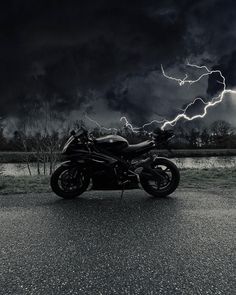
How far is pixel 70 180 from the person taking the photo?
6.33m

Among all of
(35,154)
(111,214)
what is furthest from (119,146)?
(35,154)

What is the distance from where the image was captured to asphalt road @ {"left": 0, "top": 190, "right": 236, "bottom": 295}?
2705mm

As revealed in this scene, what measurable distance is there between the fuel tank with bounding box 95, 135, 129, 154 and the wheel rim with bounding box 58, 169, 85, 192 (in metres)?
0.61

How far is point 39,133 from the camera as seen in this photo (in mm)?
28141

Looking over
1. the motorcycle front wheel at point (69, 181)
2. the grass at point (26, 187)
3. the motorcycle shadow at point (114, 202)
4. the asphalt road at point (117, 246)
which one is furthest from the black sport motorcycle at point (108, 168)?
the grass at point (26, 187)

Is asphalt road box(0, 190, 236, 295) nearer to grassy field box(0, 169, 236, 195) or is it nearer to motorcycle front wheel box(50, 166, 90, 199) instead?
motorcycle front wheel box(50, 166, 90, 199)

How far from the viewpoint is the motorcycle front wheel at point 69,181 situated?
6.21 m

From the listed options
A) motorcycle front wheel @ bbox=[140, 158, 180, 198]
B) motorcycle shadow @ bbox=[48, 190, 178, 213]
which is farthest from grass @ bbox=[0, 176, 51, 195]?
motorcycle front wheel @ bbox=[140, 158, 180, 198]

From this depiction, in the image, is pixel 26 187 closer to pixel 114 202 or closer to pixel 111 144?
pixel 111 144

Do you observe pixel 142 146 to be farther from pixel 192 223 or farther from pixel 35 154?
pixel 35 154

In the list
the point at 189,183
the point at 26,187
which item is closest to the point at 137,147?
the point at 189,183

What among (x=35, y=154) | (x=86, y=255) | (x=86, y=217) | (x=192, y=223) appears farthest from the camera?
(x=35, y=154)

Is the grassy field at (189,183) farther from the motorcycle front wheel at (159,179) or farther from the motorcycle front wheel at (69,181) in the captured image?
the motorcycle front wheel at (159,179)

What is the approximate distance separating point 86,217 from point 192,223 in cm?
142
